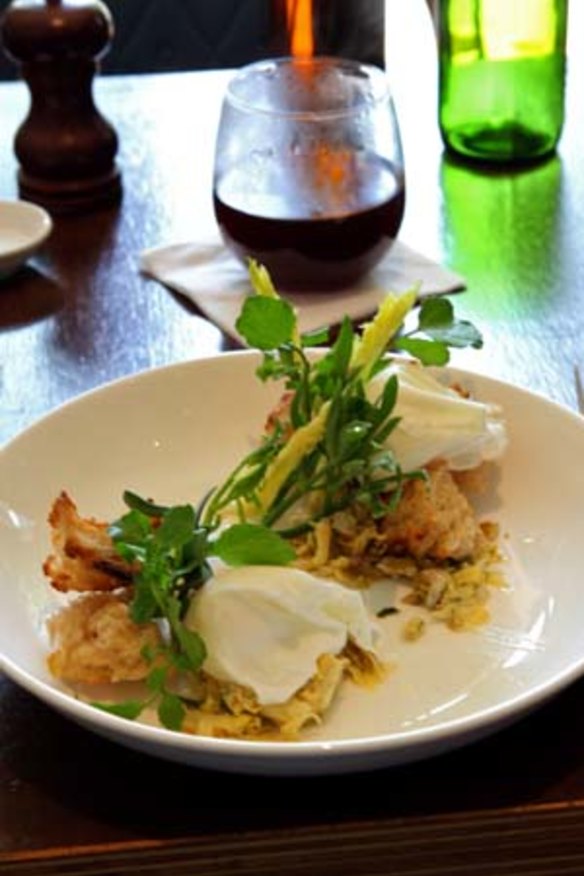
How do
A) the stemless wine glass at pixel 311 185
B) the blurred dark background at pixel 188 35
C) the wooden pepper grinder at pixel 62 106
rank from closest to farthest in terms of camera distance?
the stemless wine glass at pixel 311 185
the wooden pepper grinder at pixel 62 106
the blurred dark background at pixel 188 35

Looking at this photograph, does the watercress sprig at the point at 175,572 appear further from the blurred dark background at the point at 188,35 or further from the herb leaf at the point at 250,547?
the blurred dark background at the point at 188,35

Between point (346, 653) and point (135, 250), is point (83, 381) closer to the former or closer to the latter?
point (135, 250)

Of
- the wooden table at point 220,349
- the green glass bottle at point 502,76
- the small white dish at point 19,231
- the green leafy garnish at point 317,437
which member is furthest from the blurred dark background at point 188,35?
the green leafy garnish at point 317,437

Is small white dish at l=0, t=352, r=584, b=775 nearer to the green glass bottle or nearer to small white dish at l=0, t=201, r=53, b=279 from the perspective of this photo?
small white dish at l=0, t=201, r=53, b=279

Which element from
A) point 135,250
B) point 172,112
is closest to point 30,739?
point 135,250

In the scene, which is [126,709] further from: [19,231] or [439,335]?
[19,231]

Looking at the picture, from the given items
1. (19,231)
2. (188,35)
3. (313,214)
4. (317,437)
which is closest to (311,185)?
(313,214)
